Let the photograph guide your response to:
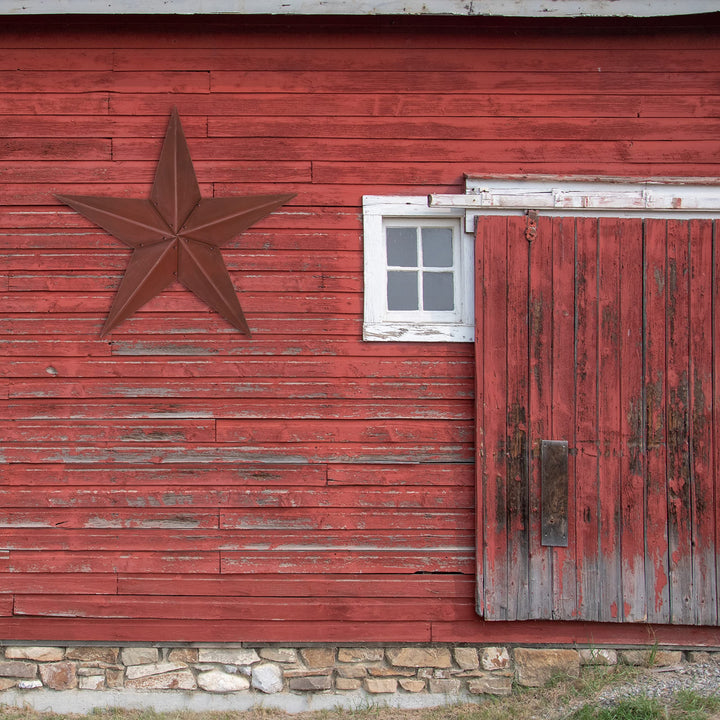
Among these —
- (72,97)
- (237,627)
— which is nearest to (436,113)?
(72,97)

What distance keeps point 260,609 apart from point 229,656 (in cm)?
33

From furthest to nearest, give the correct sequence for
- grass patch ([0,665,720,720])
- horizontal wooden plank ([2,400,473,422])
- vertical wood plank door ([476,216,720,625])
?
horizontal wooden plank ([2,400,473,422])
vertical wood plank door ([476,216,720,625])
grass patch ([0,665,720,720])

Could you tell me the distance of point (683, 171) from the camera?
408 cm

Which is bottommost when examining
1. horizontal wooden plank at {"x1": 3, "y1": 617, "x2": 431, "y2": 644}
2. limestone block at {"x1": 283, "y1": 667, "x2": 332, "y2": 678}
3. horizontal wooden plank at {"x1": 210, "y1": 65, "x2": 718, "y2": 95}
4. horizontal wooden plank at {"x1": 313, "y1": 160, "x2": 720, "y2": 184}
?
limestone block at {"x1": 283, "y1": 667, "x2": 332, "y2": 678}

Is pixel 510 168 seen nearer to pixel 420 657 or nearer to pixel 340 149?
pixel 340 149

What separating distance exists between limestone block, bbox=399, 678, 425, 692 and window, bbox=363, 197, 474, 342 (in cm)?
195

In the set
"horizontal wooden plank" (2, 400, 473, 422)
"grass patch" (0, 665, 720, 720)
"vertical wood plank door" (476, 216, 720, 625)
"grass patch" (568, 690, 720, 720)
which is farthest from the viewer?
"horizontal wooden plank" (2, 400, 473, 422)

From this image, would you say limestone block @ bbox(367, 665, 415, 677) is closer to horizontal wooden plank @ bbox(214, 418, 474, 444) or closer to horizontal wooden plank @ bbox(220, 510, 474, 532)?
horizontal wooden plank @ bbox(220, 510, 474, 532)

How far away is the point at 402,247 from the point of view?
416 cm

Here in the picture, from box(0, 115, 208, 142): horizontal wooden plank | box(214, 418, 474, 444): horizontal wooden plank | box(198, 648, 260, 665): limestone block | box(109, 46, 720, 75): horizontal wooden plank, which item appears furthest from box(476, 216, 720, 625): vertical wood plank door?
box(0, 115, 208, 142): horizontal wooden plank

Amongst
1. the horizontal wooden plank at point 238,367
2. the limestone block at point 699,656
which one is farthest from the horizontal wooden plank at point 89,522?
the limestone block at point 699,656

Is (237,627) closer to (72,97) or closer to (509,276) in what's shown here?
(509,276)

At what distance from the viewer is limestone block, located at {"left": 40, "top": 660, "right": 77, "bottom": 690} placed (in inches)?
159

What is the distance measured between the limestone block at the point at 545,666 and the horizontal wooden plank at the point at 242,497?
945 millimetres
